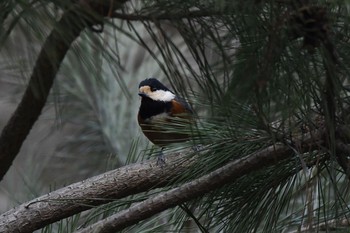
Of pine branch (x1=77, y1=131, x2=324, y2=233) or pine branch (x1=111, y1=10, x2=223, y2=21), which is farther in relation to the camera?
pine branch (x1=77, y1=131, x2=324, y2=233)

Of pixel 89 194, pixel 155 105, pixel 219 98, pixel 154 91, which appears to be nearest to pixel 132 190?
pixel 89 194

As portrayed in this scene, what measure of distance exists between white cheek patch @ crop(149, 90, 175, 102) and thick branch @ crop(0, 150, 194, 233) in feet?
2.36

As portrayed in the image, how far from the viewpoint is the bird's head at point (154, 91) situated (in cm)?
280

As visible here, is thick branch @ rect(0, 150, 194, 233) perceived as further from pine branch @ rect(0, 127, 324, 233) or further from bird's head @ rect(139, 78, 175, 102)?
bird's head @ rect(139, 78, 175, 102)

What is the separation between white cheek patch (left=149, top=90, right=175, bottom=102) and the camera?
277cm

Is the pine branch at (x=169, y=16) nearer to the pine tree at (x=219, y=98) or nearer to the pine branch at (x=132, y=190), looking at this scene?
the pine tree at (x=219, y=98)

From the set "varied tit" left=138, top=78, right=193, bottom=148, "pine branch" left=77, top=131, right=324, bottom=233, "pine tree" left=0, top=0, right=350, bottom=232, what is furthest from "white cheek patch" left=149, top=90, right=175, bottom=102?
"pine branch" left=77, top=131, right=324, bottom=233

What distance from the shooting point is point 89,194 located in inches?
78.7

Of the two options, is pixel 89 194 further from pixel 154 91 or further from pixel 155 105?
pixel 154 91

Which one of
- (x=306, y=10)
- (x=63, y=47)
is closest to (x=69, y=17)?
(x=306, y=10)

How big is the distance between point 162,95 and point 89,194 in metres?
0.89

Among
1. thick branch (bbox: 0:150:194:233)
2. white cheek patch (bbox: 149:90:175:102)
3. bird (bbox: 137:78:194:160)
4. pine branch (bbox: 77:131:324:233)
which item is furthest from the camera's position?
white cheek patch (bbox: 149:90:175:102)

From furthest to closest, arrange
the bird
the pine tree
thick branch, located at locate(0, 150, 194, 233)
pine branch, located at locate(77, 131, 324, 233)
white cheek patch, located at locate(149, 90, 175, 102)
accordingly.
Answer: white cheek patch, located at locate(149, 90, 175, 102)
the bird
thick branch, located at locate(0, 150, 194, 233)
pine branch, located at locate(77, 131, 324, 233)
the pine tree

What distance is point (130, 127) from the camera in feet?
12.6
